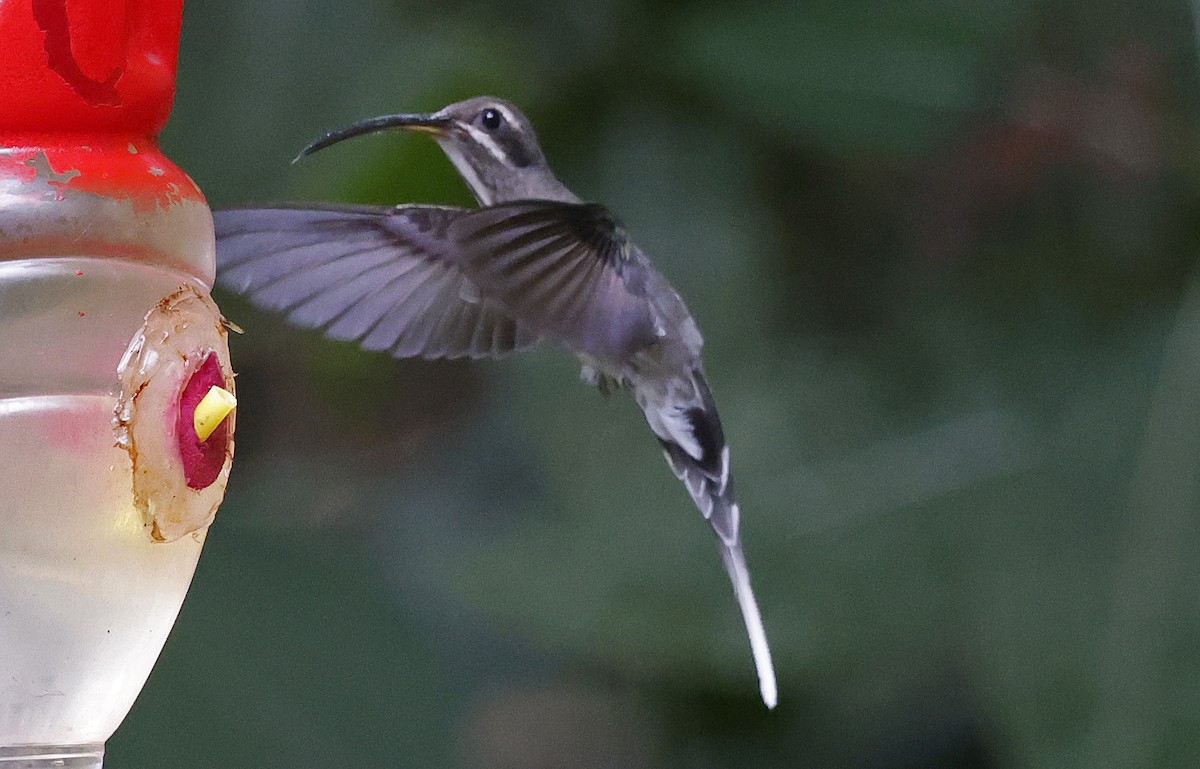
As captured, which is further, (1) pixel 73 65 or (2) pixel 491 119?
(2) pixel 491 119

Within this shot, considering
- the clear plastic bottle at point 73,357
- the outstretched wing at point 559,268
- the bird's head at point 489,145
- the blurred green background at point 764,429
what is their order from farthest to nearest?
the blurred green background at point 764,429
the bird's head at point 489,145
the outstretched wing at point 559,268
the clear plastic bottle at point 73,357

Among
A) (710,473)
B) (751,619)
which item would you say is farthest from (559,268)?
(751,619)

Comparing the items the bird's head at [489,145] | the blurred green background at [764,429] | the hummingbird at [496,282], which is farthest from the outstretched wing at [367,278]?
the blurred green background at [764,429]

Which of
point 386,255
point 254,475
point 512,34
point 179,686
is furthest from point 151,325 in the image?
point 512,34

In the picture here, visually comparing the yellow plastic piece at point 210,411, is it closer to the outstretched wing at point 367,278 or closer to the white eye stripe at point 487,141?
the outstretched wing at point 367,278

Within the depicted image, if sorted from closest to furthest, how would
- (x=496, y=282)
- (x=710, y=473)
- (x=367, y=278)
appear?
1. (x=496, y=282)
2. (x=367, y=278)
3. (x=710, y=473)

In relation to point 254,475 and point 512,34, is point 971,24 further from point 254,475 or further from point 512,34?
point 254,475

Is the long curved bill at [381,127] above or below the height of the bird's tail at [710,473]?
above

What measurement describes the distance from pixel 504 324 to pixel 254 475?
1.03 meters

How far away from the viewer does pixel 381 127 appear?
150 cm

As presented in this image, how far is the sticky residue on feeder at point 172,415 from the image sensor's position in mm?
1051

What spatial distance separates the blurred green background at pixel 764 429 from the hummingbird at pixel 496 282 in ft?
2.33

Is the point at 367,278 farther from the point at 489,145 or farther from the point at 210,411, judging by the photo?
the point at 210,411

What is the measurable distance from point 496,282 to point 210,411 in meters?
0.42
